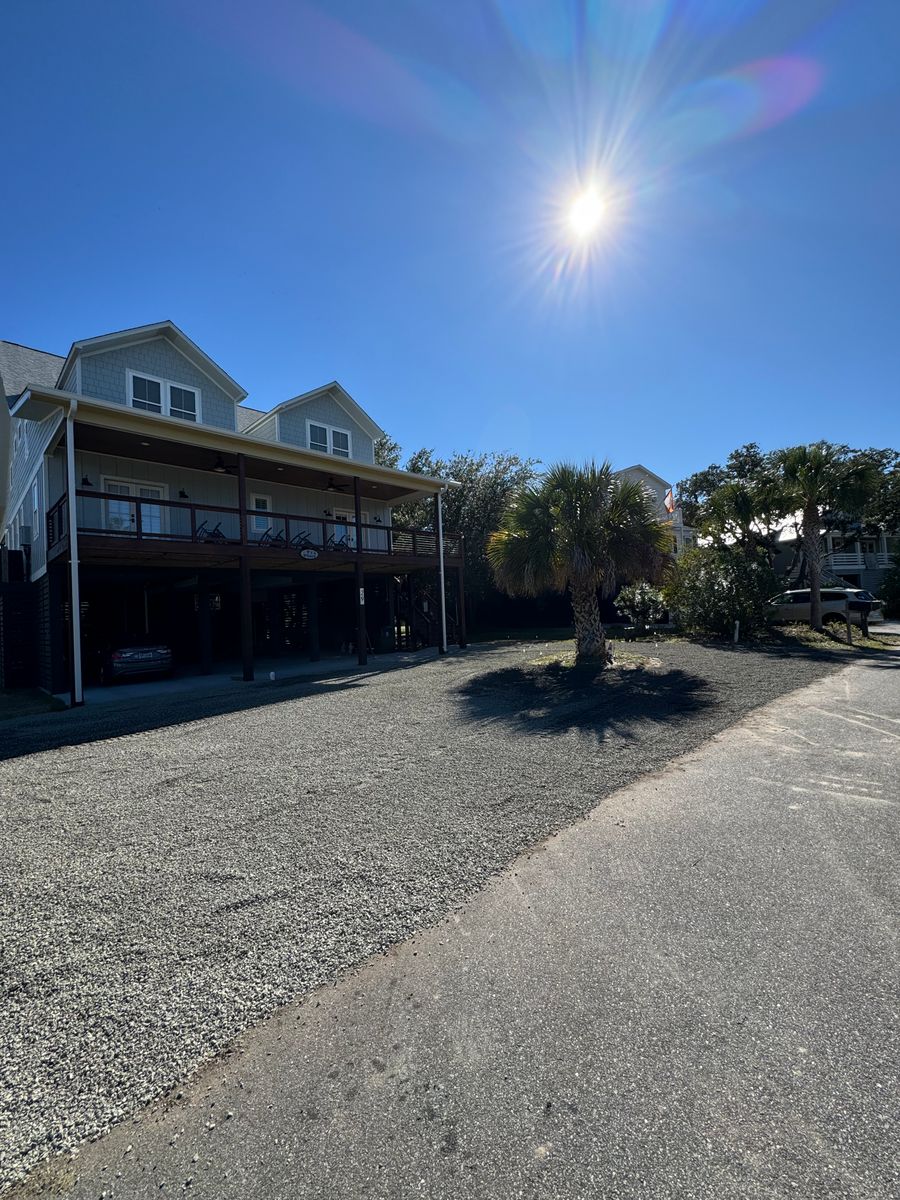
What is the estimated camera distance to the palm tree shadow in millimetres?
7641

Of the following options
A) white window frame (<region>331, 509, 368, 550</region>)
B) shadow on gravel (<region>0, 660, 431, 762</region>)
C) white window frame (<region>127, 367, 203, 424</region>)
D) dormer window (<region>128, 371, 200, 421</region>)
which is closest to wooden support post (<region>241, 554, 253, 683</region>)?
shadow on gravel (<region>0, 660, 431, 762</region>)

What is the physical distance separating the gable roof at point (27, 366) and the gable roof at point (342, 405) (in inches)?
233

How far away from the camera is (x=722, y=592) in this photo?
57.3 feet

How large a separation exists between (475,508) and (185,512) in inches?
611

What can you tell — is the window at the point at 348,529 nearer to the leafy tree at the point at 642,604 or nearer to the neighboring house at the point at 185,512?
the neighboring house at the point at 185,512

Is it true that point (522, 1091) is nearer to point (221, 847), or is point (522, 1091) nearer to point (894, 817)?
point (221, 847)

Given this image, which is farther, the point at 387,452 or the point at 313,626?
the point at 387,452

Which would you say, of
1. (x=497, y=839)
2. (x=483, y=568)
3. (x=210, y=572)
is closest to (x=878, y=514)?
(x=483, y=568)

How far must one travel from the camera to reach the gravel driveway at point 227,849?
7.38ft

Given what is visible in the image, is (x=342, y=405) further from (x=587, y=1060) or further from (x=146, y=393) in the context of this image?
(x=587, y=1060)

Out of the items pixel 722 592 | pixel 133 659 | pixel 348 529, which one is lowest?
pixel 133 659

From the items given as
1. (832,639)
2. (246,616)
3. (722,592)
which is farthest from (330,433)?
(832,639)

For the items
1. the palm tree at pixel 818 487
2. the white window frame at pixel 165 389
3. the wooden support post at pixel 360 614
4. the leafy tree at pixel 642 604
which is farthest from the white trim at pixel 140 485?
the palm tree at pixel 818 487

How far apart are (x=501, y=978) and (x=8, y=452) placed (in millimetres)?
3987
